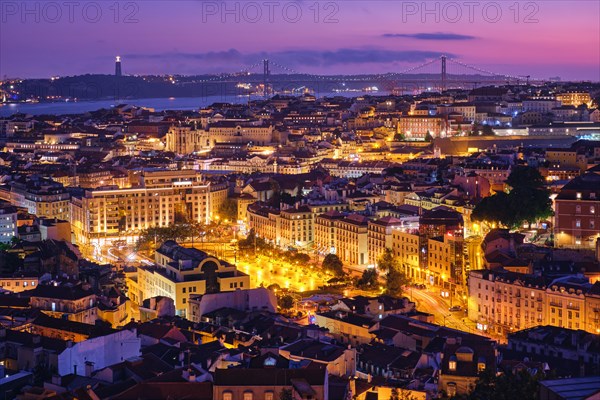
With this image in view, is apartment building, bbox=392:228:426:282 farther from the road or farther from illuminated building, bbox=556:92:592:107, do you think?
illuminated building, bbox=556:92:592:107

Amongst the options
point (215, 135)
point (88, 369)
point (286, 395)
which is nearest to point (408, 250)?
point (88, 369)

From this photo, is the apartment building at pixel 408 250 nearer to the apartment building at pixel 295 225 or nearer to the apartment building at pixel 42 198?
the apartment building at pixel 295 225

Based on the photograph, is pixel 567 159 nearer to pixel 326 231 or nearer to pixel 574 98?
pixel 326 231

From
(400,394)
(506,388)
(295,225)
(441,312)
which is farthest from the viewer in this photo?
(295,225)

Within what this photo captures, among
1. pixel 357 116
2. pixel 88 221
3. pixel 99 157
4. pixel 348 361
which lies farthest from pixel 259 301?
pixel 357 116

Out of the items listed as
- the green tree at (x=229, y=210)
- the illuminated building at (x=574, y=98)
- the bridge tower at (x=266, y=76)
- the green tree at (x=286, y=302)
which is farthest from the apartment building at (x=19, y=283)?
the bridge tower at (x=266, y=76)

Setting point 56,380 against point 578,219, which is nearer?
point 56,380
